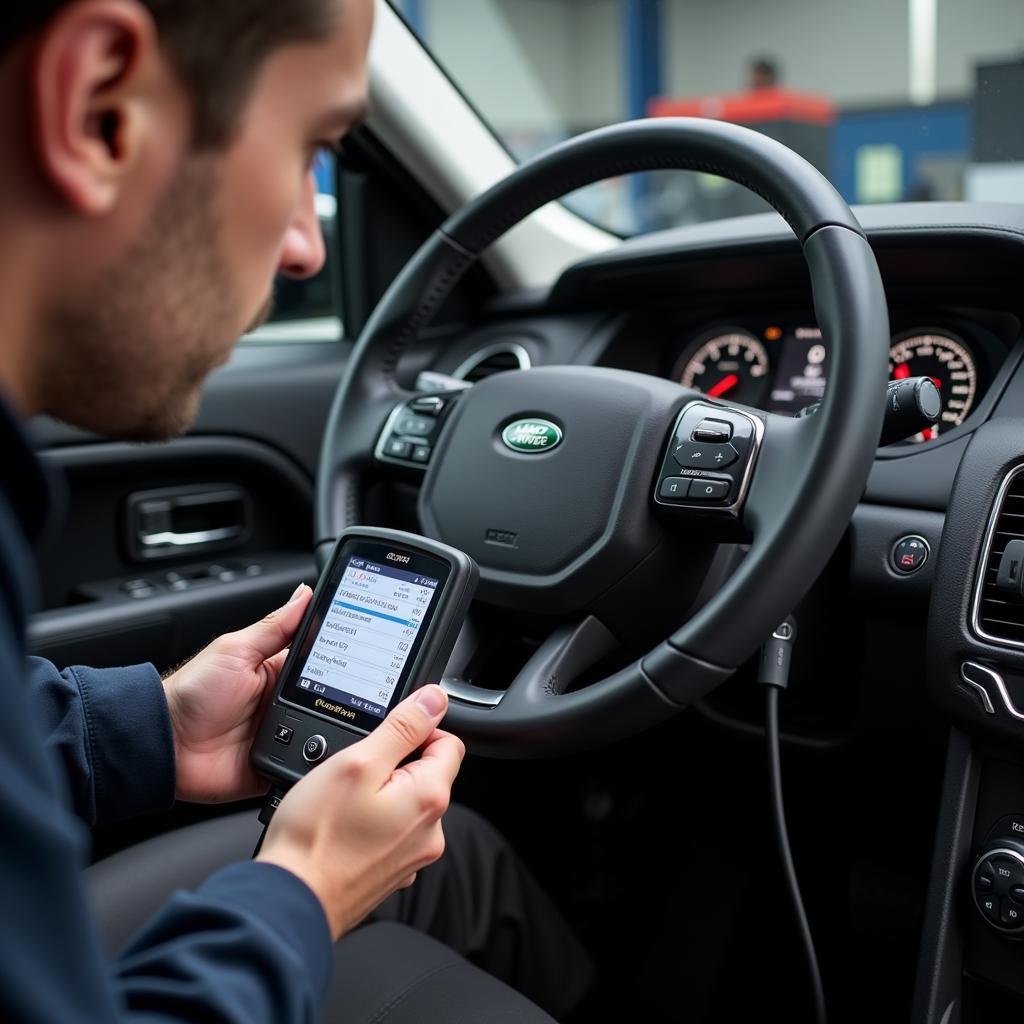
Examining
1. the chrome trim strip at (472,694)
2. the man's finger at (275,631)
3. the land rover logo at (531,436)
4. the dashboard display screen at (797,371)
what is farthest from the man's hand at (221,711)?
the dashboard display screen at (797,371)

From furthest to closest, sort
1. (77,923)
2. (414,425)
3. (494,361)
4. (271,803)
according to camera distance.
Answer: (494,361) → (414,425) → (271,803) → (77,923)

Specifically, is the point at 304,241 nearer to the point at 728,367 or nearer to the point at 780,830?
the point at 780,830

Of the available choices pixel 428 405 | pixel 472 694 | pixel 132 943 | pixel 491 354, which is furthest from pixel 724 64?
pixel 132 943

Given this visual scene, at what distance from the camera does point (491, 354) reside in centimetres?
158

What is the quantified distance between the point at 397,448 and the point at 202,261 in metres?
0.62

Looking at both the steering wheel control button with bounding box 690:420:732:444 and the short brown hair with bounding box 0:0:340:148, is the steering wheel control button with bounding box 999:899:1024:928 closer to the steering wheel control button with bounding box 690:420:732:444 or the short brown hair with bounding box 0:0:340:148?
the steering wheel control button with bounding box 690:420:732:444

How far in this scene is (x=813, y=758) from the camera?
4.33 ft

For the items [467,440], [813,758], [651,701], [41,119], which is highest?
[41,119]

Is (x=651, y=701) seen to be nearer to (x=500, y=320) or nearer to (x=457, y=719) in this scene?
(x=457, y=719)

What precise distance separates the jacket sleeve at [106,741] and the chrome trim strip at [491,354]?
0.73 m

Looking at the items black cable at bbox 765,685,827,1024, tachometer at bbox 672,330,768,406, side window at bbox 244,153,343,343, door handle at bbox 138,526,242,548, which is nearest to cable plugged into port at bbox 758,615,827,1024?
black cable at bbox 765,685,827,1024

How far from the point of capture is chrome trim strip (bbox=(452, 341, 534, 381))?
5.07ft

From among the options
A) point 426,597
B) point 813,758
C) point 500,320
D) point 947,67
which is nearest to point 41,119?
point 426,597

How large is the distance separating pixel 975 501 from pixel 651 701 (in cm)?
Result: 39
